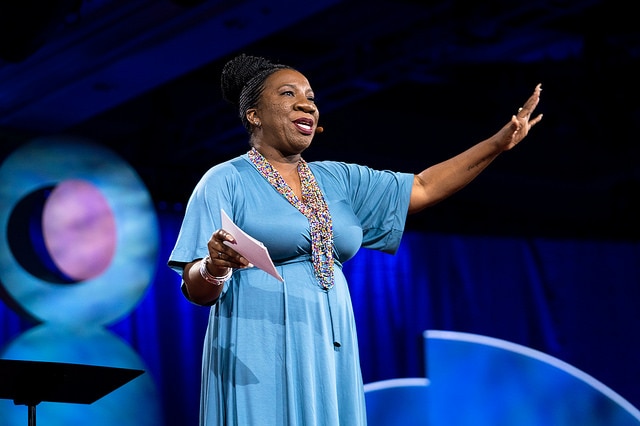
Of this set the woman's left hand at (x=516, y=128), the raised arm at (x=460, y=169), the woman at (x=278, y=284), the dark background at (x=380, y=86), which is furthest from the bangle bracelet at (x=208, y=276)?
the dark background at (x=380, y=86)

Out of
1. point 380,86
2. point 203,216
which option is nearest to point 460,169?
point 203,216

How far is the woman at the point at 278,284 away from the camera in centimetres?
208

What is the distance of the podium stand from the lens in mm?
2703

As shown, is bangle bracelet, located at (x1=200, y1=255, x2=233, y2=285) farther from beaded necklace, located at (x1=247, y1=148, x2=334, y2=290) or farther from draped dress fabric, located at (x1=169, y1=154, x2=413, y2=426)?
beaded necklace, located at (x1=247, y1=148, x2=334, y2=290)

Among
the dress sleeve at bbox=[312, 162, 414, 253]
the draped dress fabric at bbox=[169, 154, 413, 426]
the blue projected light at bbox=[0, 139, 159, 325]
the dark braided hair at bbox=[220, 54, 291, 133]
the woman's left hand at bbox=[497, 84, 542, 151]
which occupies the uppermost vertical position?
the blue projected light at bbox=[0, 139, 159, 325]

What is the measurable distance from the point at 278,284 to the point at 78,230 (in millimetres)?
3856

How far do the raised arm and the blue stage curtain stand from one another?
3.64 metres

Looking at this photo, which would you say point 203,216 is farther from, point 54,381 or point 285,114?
point 54,381

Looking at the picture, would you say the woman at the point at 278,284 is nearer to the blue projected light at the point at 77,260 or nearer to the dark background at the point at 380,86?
the dark background at the point at 380,86

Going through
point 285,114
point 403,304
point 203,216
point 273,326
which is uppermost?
point 403,304

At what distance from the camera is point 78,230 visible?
576 cm

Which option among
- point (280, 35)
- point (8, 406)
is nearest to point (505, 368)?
point (280, 35)

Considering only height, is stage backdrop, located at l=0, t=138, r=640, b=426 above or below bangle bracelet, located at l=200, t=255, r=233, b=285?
above

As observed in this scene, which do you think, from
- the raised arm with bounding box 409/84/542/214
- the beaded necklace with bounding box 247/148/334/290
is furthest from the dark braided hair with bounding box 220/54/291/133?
the raised arm with bounding box 409/84/542/214
